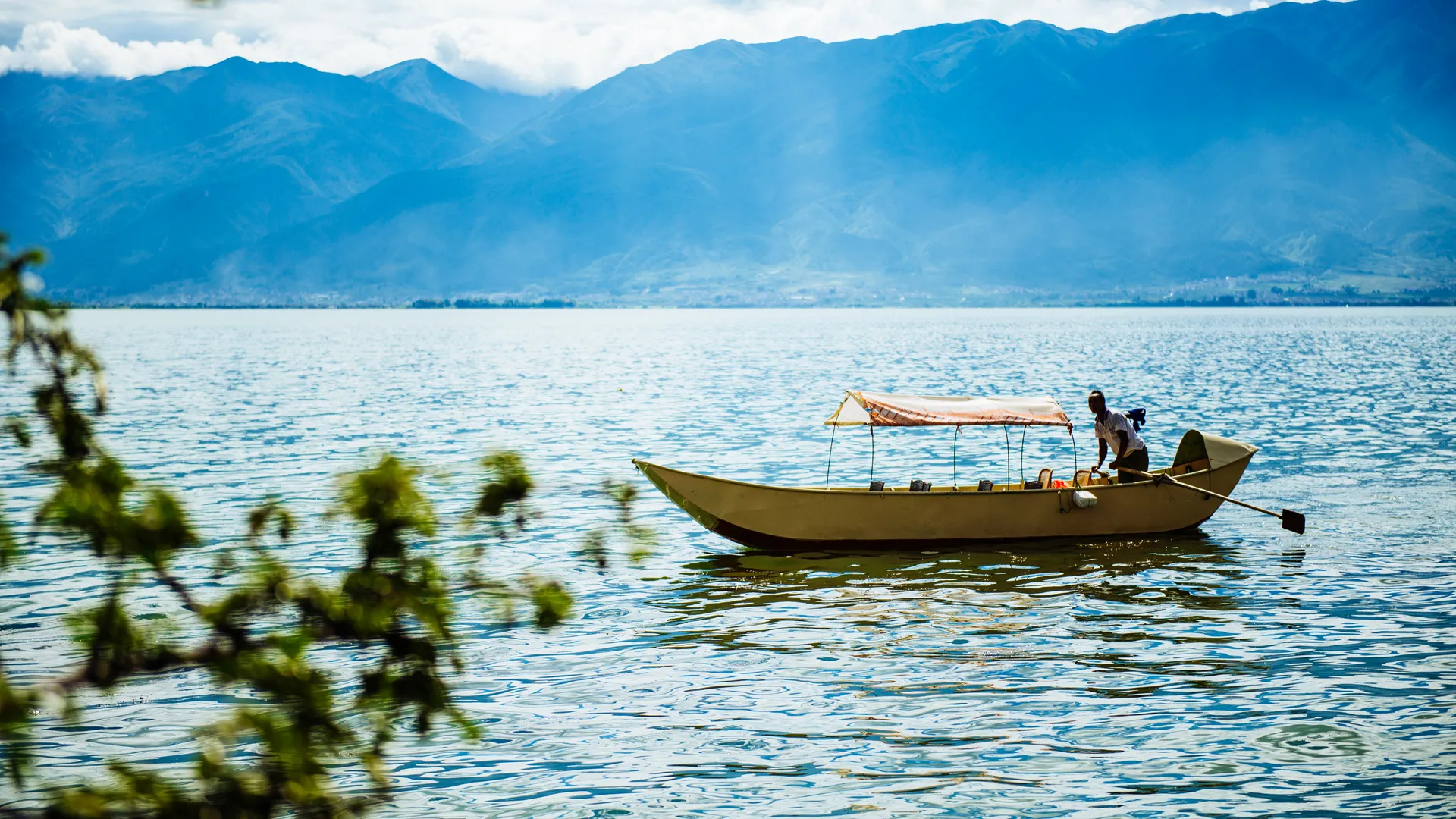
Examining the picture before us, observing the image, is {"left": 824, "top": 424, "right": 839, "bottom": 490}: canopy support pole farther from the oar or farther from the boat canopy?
the oar

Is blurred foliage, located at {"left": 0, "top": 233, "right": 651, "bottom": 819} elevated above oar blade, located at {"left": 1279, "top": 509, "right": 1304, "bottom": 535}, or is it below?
above

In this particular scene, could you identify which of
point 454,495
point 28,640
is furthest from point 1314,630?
point 454,495

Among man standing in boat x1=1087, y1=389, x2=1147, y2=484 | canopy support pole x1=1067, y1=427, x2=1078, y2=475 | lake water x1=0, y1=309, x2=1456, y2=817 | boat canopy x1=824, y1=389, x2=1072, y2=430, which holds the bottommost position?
lake water x1=0, y1=309, x2=1456, y2=817

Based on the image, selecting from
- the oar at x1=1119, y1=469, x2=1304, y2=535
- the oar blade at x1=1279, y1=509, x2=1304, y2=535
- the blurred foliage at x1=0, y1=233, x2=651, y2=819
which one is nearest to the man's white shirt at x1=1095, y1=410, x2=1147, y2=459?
the oar at x1=1119, y1=469, x2=1304, y2=535

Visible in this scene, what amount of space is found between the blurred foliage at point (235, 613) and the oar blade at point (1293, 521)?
23.1 m

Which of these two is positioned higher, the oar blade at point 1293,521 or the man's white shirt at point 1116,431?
the man's white shirt at point 1116,431

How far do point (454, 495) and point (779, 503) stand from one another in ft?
41.4

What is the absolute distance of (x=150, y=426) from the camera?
5222 cm

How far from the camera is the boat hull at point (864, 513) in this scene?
2459 cm

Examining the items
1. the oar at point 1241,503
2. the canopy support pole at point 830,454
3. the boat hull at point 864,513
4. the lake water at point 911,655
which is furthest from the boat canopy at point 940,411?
the lake water at point 911,655

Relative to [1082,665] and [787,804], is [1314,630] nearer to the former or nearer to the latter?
[1082,665]

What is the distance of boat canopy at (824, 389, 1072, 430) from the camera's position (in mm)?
26016

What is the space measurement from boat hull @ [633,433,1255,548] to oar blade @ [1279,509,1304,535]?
10.5ft

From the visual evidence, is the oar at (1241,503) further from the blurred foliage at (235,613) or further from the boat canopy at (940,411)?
the blurred foliage at (235,613)
